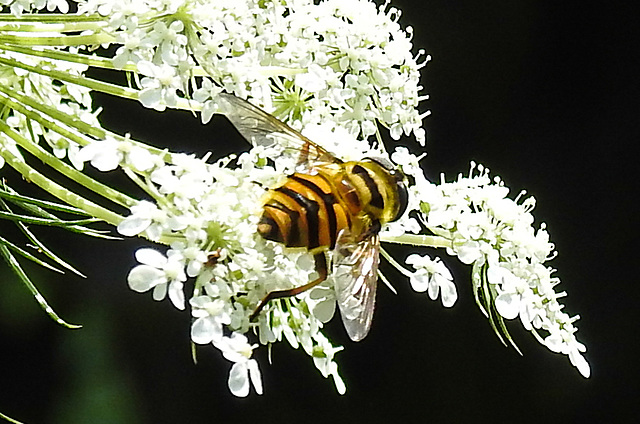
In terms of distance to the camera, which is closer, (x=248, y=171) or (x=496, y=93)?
(x=248, y=171)

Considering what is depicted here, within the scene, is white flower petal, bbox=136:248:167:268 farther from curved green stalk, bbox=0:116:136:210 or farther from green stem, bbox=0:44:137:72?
green stem, bbox=0:44:137:72

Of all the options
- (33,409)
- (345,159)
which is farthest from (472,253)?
(33,409)

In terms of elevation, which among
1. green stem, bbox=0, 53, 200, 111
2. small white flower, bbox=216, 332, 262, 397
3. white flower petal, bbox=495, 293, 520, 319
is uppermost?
green stem, bbox=0, 53, 200, 111

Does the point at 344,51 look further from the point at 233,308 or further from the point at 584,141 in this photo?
the point at 584,141

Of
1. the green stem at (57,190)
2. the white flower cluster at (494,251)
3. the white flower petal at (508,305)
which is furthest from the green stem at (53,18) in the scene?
the white flower petal at (508,305)

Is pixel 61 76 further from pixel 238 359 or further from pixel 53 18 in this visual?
pixel 238 359

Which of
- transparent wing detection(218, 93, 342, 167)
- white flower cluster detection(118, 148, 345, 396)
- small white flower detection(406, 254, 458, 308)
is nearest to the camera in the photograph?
white flower cluster detection(118, 148, 345, 396)

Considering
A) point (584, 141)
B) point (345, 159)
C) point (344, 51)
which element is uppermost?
point (584, 141)

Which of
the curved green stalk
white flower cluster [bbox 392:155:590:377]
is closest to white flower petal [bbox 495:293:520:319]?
white flower cluster [bbox 392:155:590:377]
